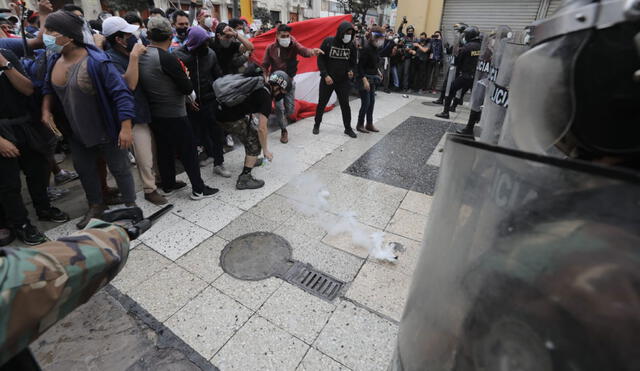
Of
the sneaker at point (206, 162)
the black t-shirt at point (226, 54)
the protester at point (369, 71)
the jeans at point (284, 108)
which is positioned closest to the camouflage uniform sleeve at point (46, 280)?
the sneaker at point (206, 162)

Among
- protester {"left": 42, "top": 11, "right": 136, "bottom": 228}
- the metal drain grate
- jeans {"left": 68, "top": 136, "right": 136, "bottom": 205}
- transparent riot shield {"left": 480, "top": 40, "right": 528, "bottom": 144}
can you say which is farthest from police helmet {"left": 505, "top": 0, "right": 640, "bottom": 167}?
jeans {"left": 68, "top": 136, "right": 136, "bottom": 205}

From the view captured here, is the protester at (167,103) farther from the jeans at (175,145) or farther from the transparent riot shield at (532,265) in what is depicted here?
the transparent riot shield at (532,265)

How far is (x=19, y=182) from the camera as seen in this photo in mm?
3051

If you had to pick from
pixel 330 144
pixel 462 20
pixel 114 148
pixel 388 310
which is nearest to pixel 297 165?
pixel 330 144

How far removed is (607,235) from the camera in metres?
0.52

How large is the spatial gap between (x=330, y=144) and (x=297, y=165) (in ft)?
3.66

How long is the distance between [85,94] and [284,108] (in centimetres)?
377

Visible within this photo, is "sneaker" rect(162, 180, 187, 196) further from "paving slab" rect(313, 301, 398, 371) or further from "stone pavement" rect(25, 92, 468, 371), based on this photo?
"paving slab" rect(313, 301, 398, 371)

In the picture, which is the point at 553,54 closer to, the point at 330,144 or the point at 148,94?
the point at 148,94

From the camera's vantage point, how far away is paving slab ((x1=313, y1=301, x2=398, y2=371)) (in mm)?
2025

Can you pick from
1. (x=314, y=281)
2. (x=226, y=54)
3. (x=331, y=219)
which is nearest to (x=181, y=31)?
(x=226, y=54)

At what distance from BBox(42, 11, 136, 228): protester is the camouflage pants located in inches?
46.5

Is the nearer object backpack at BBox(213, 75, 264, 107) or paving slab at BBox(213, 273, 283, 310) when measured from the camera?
paving slab at BBox(213, 273, 283, 310)

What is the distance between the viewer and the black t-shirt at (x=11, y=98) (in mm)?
2795
